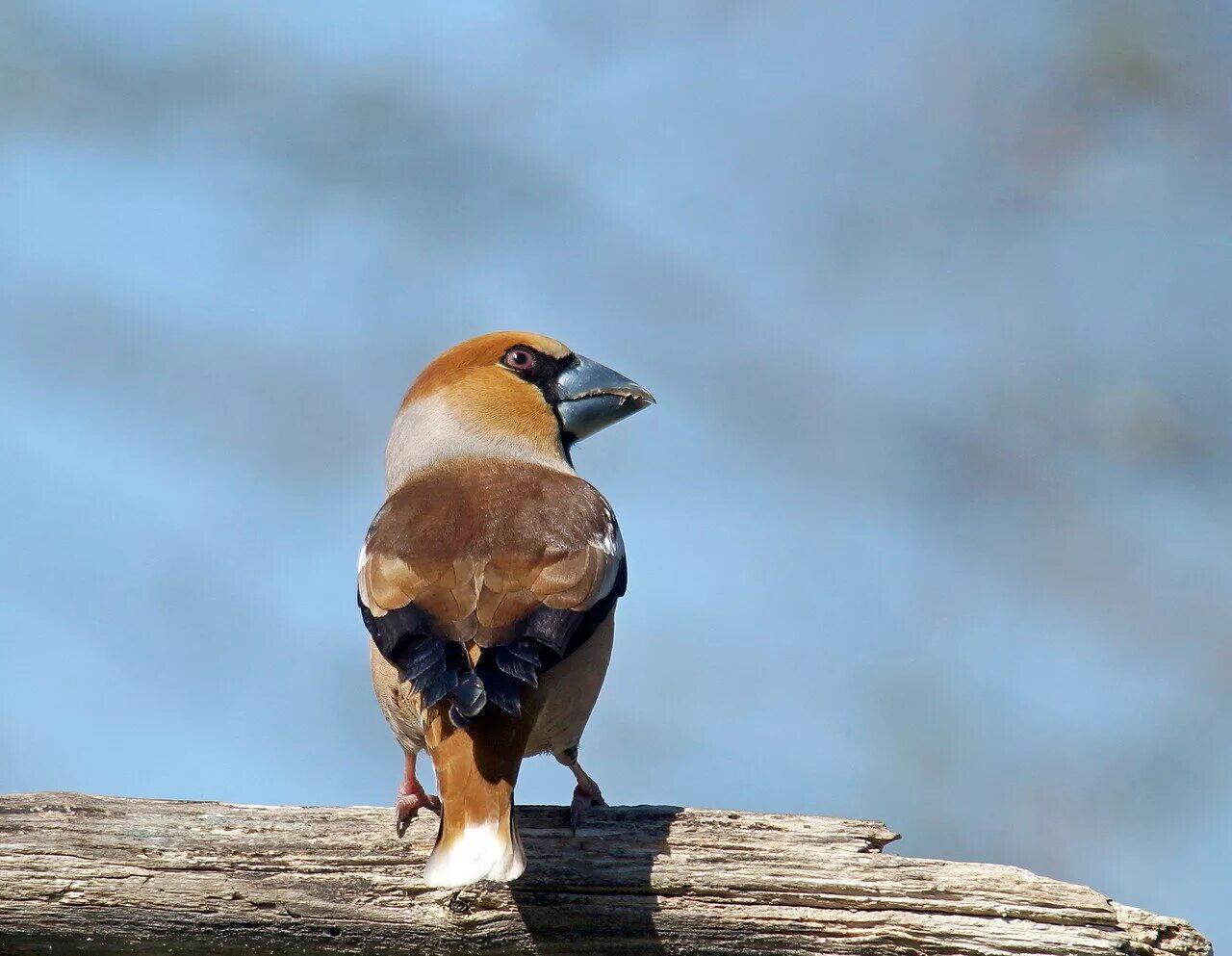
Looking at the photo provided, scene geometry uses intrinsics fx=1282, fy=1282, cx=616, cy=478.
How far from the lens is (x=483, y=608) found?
367 centimetres

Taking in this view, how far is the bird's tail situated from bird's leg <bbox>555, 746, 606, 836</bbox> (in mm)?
279

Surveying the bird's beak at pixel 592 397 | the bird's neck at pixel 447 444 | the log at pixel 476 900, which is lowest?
the log at pixel 476 900

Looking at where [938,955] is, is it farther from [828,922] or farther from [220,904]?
[220,904]

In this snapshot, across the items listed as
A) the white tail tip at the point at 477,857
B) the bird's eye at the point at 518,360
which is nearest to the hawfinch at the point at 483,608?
the white tail tip at the point at 477,857

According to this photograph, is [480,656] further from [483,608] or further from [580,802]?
[580,802]

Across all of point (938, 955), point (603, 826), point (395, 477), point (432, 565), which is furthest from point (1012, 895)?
point (395, 477)

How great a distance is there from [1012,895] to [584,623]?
1.37 m

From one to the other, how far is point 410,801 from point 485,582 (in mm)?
679

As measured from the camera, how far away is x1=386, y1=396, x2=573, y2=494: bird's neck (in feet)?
16.7

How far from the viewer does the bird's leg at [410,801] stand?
3.65m

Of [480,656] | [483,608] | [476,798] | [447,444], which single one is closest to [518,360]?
[447,444]

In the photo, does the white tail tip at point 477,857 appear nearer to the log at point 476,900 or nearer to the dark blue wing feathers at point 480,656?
the log at point 476,900

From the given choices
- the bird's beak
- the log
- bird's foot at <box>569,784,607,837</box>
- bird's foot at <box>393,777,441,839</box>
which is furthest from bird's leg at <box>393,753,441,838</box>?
the bird's beak

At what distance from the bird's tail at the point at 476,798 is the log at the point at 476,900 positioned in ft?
0.47
